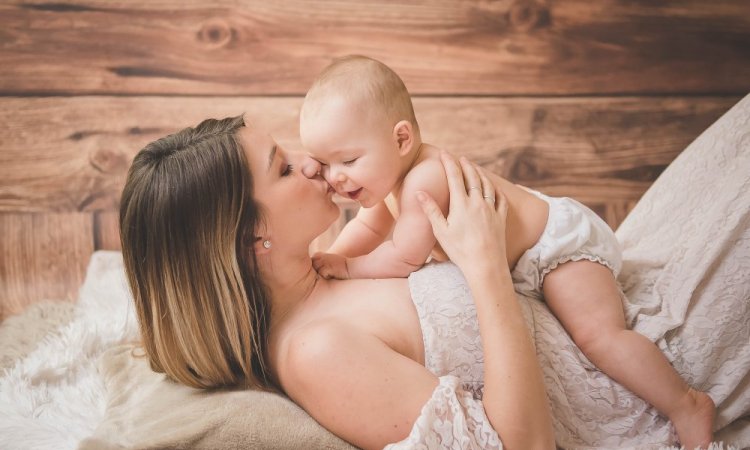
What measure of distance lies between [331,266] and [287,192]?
0.28 m

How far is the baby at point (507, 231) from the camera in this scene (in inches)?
51.9

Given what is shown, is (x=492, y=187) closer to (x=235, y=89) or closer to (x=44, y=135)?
(x=235, y=89)

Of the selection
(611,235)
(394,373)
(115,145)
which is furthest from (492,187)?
(115,145)

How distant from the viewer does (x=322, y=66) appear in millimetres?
2533

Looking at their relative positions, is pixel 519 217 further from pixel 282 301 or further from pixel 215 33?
pixel 215 33

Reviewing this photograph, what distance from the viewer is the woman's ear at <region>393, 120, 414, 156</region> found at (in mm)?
1356

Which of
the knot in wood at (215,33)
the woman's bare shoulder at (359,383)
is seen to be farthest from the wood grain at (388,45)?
the woman's bare shoulder at (359,383)

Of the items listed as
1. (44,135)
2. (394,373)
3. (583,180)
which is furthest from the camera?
(583,180)

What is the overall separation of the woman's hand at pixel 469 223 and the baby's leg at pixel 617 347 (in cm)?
22

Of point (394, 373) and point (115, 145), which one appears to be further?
point (115, 145)

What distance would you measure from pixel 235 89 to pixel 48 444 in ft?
5.18

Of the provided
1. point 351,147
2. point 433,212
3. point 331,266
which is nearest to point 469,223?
point 433,212

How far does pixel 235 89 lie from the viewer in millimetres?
2516

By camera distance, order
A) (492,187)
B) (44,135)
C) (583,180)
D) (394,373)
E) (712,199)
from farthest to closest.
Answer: (583,180)
(44,135)
(712,199)
(492,187)
(394,373)
